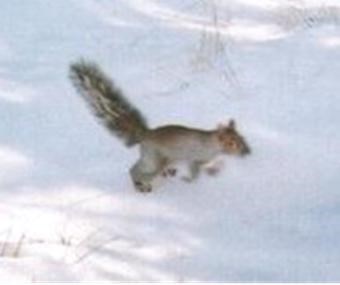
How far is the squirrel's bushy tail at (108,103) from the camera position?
4938mm

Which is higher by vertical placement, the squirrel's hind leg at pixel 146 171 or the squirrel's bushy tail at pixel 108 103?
the squirrel's bushy tail at pixel 108 103

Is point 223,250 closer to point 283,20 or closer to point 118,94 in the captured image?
point 118,94

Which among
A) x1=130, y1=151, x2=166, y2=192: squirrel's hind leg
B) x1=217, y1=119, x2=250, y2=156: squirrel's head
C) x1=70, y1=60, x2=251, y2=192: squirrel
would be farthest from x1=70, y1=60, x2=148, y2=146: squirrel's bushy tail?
x1=217, y1=119, x2=250, y2=156: squirrel's head

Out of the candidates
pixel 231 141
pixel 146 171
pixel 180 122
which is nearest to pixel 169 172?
pixel 146 171

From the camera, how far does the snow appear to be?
Answer: 4273mm

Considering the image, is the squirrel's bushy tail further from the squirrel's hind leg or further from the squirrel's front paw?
the squirrel's front paw

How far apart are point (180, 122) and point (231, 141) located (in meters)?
0.83

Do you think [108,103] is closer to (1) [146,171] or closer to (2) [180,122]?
(1) [146,171]

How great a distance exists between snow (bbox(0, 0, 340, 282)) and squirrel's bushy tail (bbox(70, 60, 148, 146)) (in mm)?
234

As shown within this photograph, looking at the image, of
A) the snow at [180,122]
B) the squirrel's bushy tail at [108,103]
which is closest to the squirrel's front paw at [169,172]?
the snow at [180,122]

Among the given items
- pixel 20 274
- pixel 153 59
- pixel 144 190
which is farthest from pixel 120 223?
pixel 153 59

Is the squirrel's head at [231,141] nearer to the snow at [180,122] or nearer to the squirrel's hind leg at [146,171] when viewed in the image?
the snow at [180,122]

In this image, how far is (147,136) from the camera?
4.97 meters

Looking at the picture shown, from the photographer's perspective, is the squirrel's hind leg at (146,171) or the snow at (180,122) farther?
the squirrel's hind leg at (146,171)
